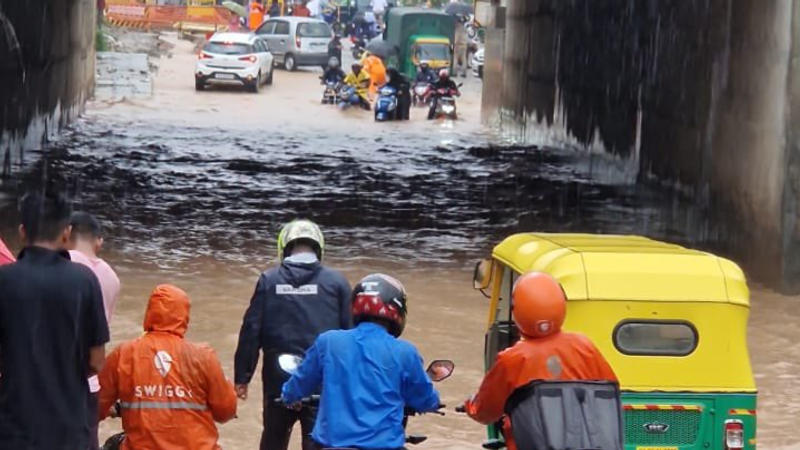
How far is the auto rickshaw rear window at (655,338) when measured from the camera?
7496 mm

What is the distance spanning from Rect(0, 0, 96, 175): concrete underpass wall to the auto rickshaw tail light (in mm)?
18996

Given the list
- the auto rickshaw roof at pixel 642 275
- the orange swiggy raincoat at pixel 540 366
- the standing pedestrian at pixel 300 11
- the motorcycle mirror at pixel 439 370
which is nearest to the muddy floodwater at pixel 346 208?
the auto rickshaw roof at pixel 642 275

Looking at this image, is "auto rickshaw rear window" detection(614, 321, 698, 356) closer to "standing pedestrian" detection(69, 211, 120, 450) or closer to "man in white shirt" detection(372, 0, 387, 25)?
"standing pedestrian" detection(69, 211, 120, 450)

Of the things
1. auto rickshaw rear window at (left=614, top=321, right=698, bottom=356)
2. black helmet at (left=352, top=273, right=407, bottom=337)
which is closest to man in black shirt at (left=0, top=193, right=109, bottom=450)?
black helmet at (left=352, top=273, right=407, bottom=337)

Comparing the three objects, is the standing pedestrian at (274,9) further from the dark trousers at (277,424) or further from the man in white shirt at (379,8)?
the dark trousers at (277,424)

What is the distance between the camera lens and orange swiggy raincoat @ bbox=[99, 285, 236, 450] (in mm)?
6102

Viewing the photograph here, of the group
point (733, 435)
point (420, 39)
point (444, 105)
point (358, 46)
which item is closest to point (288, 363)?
point (733, 435)

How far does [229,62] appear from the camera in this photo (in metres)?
44.9

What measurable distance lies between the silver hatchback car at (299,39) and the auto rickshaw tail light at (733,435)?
47.2 metres

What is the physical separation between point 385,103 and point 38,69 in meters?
11.6

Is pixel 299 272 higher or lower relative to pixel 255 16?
lower

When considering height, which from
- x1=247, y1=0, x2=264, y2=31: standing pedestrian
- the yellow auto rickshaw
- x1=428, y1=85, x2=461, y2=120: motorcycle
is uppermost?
x1=247, y1=0, x2=264, y2=31: standing pedestrian

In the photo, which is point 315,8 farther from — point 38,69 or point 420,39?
point 38,69

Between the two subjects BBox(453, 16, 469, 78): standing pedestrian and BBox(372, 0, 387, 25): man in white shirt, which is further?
BBox(372, 0, 387, 25): man in white shirt
